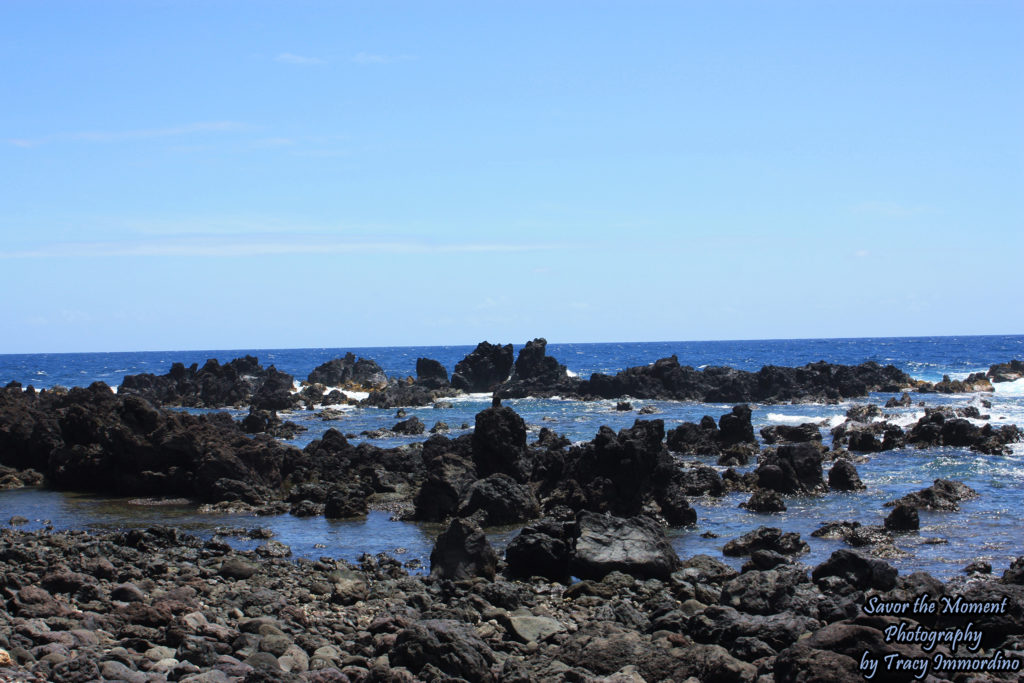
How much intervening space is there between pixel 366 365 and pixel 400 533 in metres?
67.4

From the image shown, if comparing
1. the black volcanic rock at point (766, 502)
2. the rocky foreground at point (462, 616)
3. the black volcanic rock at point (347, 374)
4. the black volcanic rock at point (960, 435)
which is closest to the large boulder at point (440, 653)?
the rocky foreground at point (462, 616)

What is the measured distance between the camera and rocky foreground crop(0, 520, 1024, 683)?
35.8ft

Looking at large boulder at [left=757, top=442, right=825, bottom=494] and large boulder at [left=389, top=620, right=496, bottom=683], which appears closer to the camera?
large boulder at [left=389, top=620, right=496, bottom=683]

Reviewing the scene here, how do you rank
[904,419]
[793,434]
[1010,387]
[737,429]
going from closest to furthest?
1. [737,429]
2. [793,434]
3. [904,419]
4. [1010,387]

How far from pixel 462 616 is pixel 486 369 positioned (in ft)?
231

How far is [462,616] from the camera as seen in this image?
14.1 metres

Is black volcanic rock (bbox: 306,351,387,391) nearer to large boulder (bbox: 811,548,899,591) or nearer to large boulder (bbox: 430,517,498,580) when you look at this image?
large boulder (bbox: 430,517,498,580)

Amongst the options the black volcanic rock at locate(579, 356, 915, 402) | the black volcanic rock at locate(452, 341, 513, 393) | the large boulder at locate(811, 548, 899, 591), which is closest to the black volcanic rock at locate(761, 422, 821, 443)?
the black volcanic rock at locate(579, 356, 915, 402)

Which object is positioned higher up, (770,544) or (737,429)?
(737,429)

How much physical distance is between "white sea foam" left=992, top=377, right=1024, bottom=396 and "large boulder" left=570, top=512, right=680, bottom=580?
61134mm

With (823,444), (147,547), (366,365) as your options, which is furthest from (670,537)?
(366,365)

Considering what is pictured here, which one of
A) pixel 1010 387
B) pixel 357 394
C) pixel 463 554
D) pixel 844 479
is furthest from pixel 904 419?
pixel 357 394

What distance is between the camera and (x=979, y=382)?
74250 millimetres

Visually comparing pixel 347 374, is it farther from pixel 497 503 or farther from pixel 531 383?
pixel 497 503
